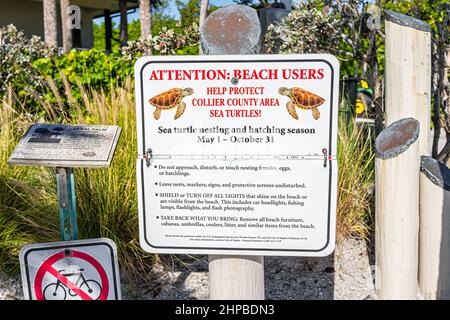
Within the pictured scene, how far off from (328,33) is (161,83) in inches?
123

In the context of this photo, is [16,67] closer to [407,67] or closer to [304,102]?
[407,67]

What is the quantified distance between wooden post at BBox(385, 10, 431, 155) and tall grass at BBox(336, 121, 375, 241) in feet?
2.67

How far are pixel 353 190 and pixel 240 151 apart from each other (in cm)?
234

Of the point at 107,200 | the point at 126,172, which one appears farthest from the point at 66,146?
the point at 126,172

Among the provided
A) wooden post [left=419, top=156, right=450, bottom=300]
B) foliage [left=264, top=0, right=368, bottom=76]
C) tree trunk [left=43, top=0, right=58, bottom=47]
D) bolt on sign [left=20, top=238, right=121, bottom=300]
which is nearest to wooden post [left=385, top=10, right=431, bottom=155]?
wooden post [left=419, top=156, right=450, bottom=300]

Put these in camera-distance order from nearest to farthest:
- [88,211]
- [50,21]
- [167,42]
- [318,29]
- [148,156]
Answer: [148,156] → [88,211] → [167,42] → [318,29] → [50,21]

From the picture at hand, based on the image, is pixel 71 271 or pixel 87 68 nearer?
pixel 71 271

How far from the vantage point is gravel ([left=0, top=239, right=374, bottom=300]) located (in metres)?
3.99

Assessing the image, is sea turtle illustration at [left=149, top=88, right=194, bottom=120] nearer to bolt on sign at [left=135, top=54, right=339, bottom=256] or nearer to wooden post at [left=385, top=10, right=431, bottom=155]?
bolt on sign at [left=135, top=54, right=339, bottom=256]

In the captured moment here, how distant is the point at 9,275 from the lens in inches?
162

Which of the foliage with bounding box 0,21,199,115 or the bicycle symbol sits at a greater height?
the foliage with bounding box 0,21,199,115

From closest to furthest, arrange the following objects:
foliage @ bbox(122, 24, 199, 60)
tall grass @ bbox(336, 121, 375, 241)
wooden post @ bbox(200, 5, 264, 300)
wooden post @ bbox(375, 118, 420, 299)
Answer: wooden post @ bbox(200, 5, 264, 300), wooden post @ bbox(375, 118, 420, 299), tall grass @ bbox(336, 121, 375, 241), foliage @ bbox(122, 24, 199, 60)

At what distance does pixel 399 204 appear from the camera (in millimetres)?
3305
